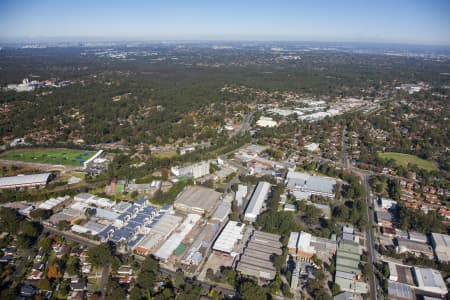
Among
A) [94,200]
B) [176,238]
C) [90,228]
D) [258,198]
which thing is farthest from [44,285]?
[258,198]

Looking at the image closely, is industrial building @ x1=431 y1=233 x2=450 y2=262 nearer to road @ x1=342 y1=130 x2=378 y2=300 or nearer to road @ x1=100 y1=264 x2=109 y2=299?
road @ x1=342 y1=130 x2=378 y2=300

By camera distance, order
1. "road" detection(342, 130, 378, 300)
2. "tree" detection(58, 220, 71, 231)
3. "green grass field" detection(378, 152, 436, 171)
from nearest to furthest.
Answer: "road" detection(342, 130, 378, 300) → "tree" detection(58, 220, 71, 231) → "green grass field" detection(378, 152, 436, 171)

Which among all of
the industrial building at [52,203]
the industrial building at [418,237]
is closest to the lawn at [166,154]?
the industrial building at [52,203]

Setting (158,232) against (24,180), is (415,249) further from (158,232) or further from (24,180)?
(24,180)

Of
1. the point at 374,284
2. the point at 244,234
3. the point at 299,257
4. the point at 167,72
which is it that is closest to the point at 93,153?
the point at 244,234

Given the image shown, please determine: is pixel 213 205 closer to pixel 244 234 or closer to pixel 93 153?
pixel 244 234

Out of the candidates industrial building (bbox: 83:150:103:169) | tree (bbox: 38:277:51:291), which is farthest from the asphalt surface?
industrial building (bbox: 83:150:103:169)

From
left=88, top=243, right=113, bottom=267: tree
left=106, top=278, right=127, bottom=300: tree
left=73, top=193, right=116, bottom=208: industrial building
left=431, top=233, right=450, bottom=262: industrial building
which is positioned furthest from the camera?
left=73, top=193, right=116, bottom=208: industrial building
